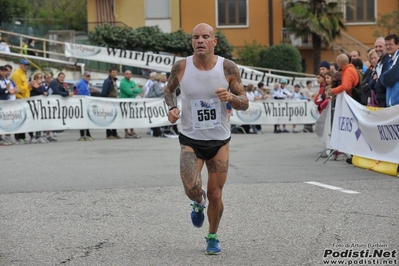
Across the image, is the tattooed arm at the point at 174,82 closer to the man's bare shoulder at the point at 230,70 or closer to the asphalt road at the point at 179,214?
the man's bare shoulder at the point at 230,70

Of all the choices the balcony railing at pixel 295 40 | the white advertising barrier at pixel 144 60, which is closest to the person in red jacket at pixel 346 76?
the white advertising barrier at pixel 144 60

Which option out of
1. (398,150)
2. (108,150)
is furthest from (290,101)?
(398,150)

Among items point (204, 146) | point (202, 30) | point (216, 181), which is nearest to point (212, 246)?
point (216, 181)

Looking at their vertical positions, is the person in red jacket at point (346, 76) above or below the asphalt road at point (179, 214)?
above

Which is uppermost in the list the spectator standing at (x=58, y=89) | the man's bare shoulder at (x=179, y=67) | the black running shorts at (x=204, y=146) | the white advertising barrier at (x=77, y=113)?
the man's bare shoulder at (x=179, y=67)

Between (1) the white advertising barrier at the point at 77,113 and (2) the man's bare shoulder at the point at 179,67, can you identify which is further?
(1) the white advertising barrier at the point at 77,113

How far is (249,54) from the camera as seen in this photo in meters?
48.2

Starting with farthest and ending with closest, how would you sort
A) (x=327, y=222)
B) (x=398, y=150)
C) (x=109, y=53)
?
(x=109, y=53), (x=398, y=150), (x=327, y=222)

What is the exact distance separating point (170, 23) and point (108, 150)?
3436cm

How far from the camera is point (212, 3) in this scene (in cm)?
5244

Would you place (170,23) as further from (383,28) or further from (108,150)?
(108,150)

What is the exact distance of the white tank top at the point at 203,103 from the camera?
730cm

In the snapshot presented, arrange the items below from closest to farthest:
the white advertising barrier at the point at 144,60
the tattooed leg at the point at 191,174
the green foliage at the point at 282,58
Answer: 1. the tattooed leg at the point at 191,174
2. the white advertising barrier at the point at 144,60
3. the green foliage at the point at 282,58

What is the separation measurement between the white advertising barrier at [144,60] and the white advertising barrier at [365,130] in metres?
23.4
